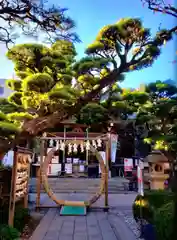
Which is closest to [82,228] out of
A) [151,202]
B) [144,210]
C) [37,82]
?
[144,210]

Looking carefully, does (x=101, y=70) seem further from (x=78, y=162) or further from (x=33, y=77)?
(x=78, y=162)

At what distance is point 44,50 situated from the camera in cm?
627

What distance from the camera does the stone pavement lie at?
4781 millimetres

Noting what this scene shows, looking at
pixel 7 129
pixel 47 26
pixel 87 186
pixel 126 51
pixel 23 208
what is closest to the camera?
pixel 47 26

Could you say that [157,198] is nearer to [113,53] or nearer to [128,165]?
[113,53]

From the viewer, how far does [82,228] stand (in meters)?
5.45

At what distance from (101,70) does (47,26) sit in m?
3.16

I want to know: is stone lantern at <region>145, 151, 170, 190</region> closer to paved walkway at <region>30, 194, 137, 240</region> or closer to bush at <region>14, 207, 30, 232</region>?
paved walkway at <region>30, 194, 137, 240</region>

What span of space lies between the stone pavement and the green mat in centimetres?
16

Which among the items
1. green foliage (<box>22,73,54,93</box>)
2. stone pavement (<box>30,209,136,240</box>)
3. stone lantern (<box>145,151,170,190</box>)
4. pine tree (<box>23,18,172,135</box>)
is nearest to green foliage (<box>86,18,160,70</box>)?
pine tree (<box>23,18,172,135</box>)

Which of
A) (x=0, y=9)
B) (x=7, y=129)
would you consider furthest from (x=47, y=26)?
(x=7, y=129)

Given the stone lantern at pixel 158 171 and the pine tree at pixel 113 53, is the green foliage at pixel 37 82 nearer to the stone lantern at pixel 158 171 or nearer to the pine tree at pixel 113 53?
the pine tree at pixel 113 53

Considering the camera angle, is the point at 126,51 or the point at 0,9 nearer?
the point at 0,9

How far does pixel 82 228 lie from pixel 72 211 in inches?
66.9
